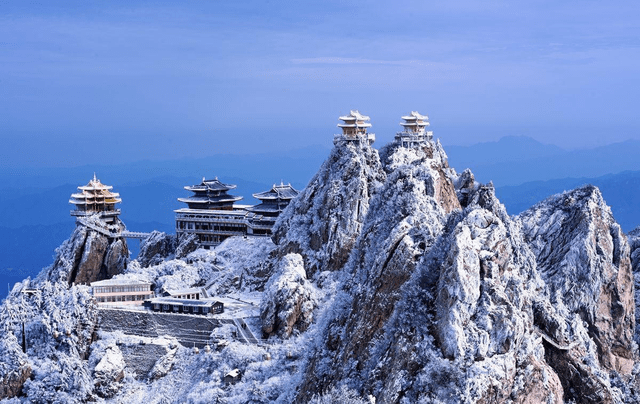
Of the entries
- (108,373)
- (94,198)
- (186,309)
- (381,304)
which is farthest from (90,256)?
(381,304)

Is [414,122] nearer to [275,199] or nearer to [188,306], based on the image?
[275,199]

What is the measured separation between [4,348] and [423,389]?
42.4 m

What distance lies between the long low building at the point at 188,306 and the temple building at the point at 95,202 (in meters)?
31.1

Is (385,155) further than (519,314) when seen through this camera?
Yes

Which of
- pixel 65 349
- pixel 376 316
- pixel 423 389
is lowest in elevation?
pixel 423 389

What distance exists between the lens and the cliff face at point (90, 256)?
10975cm

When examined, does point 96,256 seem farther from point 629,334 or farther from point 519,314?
point 519,314

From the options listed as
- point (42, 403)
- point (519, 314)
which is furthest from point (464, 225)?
point (42, 403)

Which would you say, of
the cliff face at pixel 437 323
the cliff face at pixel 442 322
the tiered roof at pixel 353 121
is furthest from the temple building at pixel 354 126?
the cliff face at pixel 437 323

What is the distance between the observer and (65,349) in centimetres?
8331

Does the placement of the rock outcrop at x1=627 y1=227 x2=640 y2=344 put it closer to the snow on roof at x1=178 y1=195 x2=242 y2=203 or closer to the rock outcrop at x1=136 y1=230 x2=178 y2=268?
the snow on roof at x1=178 y1=195 x2=242 y2=203

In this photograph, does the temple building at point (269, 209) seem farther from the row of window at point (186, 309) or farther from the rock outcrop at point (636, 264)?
the rock outcrop at point (636, 264)

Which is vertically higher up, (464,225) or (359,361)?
(464,225)

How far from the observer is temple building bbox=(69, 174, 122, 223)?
116125 mm
